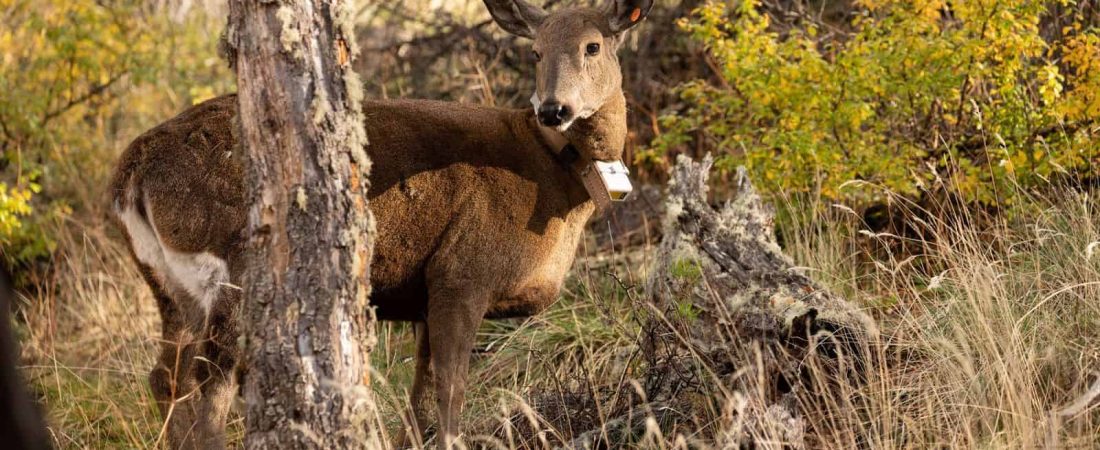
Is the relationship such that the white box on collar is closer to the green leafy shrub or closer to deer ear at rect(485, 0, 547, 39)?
deer ear at rect(485, 0, 547, 39)

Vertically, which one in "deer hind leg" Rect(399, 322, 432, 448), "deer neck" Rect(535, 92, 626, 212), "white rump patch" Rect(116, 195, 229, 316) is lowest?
"deer hind leg" Rect(399, 322, 432, 448)

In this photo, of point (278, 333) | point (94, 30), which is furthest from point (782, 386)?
point (94, 30)

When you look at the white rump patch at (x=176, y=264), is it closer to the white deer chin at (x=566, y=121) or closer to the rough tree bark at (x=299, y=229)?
the rough tree bark at (x=299, y=229)

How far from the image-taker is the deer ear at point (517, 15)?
5.12 metres

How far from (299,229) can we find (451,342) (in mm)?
1517

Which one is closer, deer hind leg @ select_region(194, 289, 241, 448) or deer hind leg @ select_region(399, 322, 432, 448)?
deer hind leg @ select_region(194, 289, 241, 448)

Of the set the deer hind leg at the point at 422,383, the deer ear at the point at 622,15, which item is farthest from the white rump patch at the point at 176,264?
the deer ear at the point at 622,15

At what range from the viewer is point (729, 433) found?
362cm

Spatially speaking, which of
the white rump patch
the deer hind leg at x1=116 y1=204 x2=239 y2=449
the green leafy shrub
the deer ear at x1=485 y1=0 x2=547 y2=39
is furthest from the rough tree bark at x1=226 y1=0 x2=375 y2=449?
the green leafy shrub

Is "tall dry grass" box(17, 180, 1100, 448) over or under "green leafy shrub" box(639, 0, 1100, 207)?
under

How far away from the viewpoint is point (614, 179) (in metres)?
4.85

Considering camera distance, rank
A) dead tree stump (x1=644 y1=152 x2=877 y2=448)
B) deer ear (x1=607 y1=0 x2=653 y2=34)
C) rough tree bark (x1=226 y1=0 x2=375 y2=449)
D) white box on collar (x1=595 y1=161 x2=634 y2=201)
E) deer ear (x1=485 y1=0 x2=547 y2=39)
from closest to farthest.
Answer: rough tree bark (x1=226 y1=0 x2=375 y2=449) < dead tree stump (x1=644 y1=152 x2=877 y2=448) < white box on collar (x1=595 y1=161 x2=634 y2=201) < deer ear (x1=607 y1=0 x2=653 y2=34) < deer ear (x1=485 y1=0 x2=547 y2=39)

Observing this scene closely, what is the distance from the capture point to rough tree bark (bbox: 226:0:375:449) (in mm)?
3178

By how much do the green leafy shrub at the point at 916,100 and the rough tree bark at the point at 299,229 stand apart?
10.8 feet
